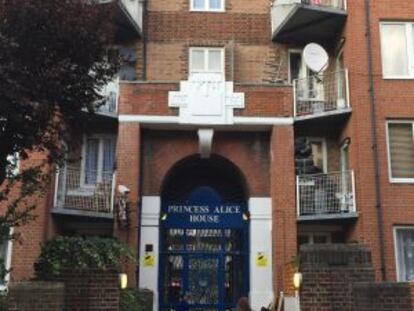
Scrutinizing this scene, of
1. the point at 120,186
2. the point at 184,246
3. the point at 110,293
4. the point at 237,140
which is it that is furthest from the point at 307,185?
the point at 110,293

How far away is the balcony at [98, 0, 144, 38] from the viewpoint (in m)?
21.8

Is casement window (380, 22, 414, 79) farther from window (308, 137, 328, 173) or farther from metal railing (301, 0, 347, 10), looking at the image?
window (308, 137, 328, 173)

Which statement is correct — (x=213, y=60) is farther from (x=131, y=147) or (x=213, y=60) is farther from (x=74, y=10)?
(x=74, y=10)

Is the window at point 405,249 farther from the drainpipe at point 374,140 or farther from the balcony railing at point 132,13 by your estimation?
the balcony railing at point 132,13

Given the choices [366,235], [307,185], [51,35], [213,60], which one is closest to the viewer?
[51,35]

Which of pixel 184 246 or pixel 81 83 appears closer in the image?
pixel 81 83

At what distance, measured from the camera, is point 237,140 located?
22.1 m

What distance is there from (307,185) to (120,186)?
5.89 m

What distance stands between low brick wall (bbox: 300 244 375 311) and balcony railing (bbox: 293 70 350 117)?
11069 millimetres

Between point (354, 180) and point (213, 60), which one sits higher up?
point (213, 60)

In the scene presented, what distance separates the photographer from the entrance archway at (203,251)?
21.4 m

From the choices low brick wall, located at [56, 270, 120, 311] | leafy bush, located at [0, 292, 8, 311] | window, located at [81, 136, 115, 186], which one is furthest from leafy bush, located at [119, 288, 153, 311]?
window, located at [81, 136, 115, 186]

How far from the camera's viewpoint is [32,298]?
9859mm

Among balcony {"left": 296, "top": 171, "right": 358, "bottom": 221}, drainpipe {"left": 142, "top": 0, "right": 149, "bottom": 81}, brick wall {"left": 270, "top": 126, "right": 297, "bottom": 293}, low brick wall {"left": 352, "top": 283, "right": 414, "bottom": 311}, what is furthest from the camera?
drainpipe {"left": 142, "top": 0, "right": 149, "bottom": 81}
